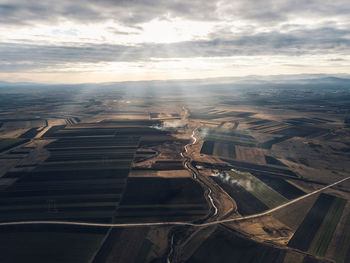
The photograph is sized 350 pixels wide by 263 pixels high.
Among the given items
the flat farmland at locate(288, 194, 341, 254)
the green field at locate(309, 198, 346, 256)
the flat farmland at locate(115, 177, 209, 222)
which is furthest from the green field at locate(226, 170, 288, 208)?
the flat farmland at locate(115, 177, 209, 222)

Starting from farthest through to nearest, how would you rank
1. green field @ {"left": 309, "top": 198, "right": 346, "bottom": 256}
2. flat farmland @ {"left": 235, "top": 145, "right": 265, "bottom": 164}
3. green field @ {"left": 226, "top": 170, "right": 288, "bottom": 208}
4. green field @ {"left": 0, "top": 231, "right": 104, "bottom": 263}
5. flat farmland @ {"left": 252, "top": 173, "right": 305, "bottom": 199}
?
flat farmland @ {"left": 235, "top": 145, "right": 265, "bottom": 164}, flat farmland @ {"left": 252, "top": 173, "right": 305, "bottom": 199}, green field @ {"left": 226, "top": 170, "right": 288, "bottom": 208}, green field @ {"left": 309, "top": 198, "right": 346, "bottom": 256}, green field @ {"left": 0, "top": 231, "right": 104, "bottom": 263}

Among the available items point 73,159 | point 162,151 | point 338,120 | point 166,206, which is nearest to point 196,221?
point 166,206

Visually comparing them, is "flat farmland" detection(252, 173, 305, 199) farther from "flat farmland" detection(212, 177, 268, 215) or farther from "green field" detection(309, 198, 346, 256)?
"flat farmland" detection(212, 177, 268, 215)

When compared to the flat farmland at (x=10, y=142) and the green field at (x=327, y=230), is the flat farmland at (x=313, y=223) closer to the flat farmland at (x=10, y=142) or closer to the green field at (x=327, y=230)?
the green field at (x=327, y=230)

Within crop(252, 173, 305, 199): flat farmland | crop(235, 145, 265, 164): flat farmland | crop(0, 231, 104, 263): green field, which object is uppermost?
crop(0, 231, 104, 263): green field

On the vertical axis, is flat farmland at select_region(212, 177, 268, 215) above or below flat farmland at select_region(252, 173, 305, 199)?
above

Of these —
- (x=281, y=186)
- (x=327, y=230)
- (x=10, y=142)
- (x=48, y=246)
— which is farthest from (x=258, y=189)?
Answer: (x=10, y=142)

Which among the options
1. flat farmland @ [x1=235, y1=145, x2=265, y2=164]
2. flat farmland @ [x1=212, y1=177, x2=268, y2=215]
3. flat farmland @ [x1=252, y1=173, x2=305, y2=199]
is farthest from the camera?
flat farmland @ [x1=235, y1=145, x2=265, y2=164]

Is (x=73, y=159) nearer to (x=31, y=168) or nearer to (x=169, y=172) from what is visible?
(x=31, y=168)

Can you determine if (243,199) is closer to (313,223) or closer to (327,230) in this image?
(313,223)
